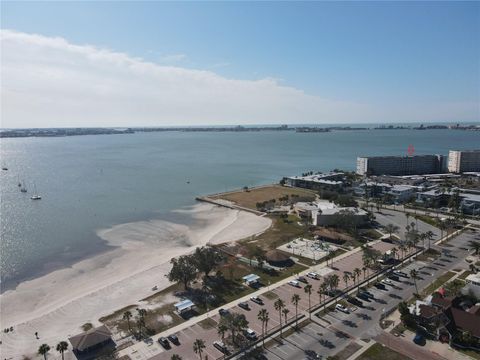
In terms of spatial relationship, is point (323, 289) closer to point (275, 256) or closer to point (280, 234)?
point (275, 256)

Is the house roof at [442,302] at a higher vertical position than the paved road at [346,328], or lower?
higher

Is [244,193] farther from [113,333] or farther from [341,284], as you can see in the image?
[113,333]

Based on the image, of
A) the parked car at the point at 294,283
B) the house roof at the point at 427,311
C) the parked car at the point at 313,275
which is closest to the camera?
the house roof at the point at 427,311

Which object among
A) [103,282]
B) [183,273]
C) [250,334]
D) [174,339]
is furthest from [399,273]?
[103,282]

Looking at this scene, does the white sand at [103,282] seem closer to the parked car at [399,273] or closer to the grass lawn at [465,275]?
the parked car at [399,273]

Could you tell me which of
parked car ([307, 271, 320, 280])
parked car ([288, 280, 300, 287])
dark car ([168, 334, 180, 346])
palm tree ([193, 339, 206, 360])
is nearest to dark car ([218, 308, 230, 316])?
dark car ([168, 334, 180, 346])

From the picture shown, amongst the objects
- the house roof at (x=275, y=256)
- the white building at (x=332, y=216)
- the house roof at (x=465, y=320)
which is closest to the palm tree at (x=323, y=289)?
the house roof at (x=275, y=256)
